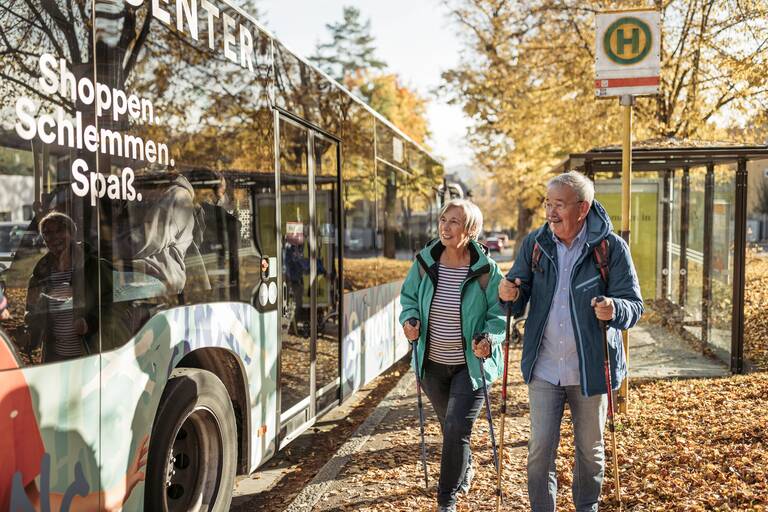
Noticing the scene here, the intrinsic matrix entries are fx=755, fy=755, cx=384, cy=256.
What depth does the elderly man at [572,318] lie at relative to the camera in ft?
12.7

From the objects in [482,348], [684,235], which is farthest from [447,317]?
[684,235]

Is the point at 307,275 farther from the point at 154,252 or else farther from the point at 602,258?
the point at 602,258

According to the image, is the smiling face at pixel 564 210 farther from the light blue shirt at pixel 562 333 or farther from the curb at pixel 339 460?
the curb at pixel 339 460

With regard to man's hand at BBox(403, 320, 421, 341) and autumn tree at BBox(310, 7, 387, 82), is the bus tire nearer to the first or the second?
man's hand at BBox(403, 320, 421, 341)

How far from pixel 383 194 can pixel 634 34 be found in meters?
3.48

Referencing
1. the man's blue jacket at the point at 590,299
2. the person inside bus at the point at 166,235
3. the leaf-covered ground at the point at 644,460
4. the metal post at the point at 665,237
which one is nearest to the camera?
the person inside bus at the point at 166,235

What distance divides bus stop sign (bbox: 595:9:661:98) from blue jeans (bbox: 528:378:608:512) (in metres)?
3.29

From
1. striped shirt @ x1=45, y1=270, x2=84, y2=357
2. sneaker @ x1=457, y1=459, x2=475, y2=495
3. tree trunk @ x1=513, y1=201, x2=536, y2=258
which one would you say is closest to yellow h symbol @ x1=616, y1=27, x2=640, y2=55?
sneaker @ x1=457, y1=459, x2=475, y2=495

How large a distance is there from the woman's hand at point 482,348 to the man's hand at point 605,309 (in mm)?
765

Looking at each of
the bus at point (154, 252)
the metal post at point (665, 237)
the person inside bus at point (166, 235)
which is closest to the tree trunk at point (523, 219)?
the metal post at point (665, 237)

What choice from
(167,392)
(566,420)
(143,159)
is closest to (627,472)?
(566,420)

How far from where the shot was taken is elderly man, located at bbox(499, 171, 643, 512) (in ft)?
12.7

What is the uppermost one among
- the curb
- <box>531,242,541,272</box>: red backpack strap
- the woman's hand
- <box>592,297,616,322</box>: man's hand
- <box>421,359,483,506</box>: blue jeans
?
<box>531,242,541,272</box>: red backpack strap

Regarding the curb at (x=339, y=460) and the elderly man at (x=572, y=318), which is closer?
the elderly man at (x=572, y=318)
